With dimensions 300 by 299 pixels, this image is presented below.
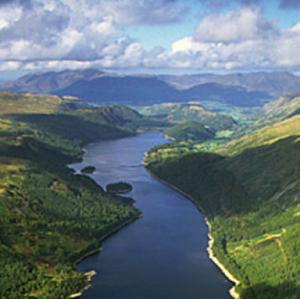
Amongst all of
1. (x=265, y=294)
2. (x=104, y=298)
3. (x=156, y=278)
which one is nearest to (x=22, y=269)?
(x=104, y=298)

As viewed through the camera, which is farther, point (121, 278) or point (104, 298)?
point (121, 278)

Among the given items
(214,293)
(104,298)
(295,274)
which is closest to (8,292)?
(104,298)

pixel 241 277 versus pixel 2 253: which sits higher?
pixel 2 253

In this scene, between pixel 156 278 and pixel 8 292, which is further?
pixel 156 278

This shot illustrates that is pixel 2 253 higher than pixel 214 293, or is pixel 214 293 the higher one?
pixel 2 253

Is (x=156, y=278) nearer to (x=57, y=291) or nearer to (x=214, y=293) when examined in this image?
(x=214, y=293)

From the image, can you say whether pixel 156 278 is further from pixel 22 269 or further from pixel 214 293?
pixel 22 269

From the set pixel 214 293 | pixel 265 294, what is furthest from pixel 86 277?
pixel 265 294
